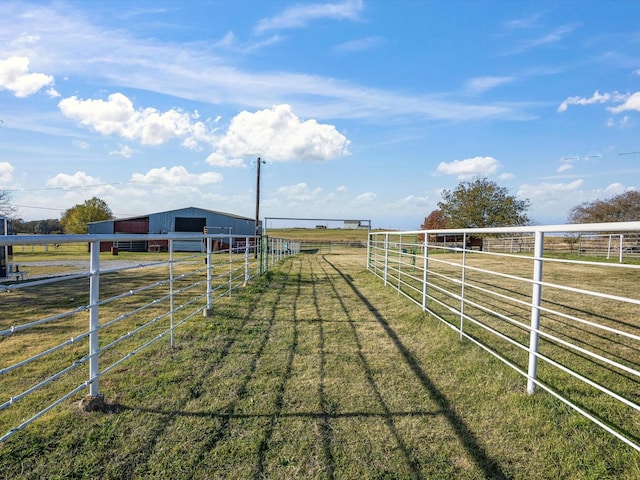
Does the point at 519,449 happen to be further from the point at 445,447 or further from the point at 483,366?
the point at 483,366

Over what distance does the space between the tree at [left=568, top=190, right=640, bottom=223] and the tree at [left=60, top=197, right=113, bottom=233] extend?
5807 centimetres

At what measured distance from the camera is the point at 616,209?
31688 mm

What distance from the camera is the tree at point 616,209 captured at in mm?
30706

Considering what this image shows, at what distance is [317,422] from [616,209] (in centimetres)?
3793

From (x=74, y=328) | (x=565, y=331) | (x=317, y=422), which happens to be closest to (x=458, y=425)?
(x=317, y=422)

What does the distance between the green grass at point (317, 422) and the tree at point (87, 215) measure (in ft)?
188

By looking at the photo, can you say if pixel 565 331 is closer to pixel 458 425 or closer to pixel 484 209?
pixel 458 425

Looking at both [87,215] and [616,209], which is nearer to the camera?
[616,209]

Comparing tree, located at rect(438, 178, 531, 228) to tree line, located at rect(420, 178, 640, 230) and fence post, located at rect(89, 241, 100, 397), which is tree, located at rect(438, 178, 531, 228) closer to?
tree line, located at rect(420, 178, 640, 230)

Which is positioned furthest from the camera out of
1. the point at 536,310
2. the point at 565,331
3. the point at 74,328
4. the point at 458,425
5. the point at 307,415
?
the point at 74,328

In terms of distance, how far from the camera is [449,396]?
10.6ft

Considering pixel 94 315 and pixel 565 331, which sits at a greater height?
pixel 94 315

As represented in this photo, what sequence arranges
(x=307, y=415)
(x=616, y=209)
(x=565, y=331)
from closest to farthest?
(x=307, y=415), (x=565, y=331), (x=616, y=209)

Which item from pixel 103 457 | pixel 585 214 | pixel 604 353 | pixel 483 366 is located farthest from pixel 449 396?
pixel 585 214
